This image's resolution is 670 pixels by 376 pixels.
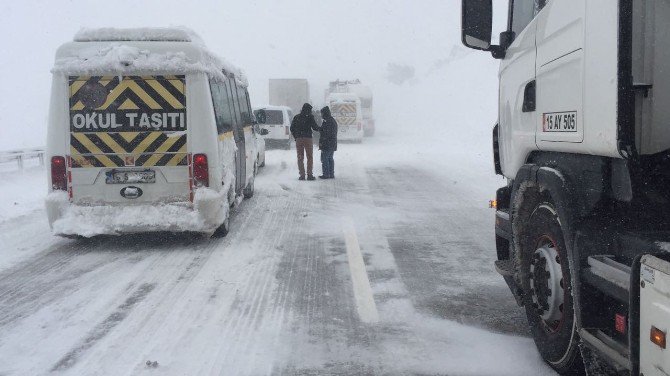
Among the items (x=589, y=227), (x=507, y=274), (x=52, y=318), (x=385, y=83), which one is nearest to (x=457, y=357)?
(x=507, y=274)

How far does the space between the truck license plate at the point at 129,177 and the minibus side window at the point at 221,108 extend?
3.38 feet

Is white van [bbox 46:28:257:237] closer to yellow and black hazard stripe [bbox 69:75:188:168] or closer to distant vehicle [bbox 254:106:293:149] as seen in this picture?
yellow and black hazard stripe [bbox 69:75:188:168]

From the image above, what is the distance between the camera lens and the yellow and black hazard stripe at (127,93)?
7359 millimetres

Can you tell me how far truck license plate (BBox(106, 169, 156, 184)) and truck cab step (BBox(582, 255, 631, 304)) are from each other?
5663mm

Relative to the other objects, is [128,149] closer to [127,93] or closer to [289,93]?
[127,93]

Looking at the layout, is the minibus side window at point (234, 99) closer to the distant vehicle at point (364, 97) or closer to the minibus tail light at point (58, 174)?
the minibus tail light at point (58, 174)

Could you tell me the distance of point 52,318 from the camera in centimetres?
491

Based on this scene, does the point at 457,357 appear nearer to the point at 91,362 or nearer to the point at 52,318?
the point at 91,362

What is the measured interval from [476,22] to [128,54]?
175 inches

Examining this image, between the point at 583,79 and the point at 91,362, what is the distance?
3449 mm

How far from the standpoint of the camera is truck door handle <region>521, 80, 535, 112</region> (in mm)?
4062

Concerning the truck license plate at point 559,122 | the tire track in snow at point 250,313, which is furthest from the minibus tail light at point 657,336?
the tire track in snow at point 250,313

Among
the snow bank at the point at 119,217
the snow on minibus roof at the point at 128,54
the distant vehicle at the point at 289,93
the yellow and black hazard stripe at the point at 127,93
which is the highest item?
the distant vehicle at the point at 289,93

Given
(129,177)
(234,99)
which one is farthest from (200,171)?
(234,99)
